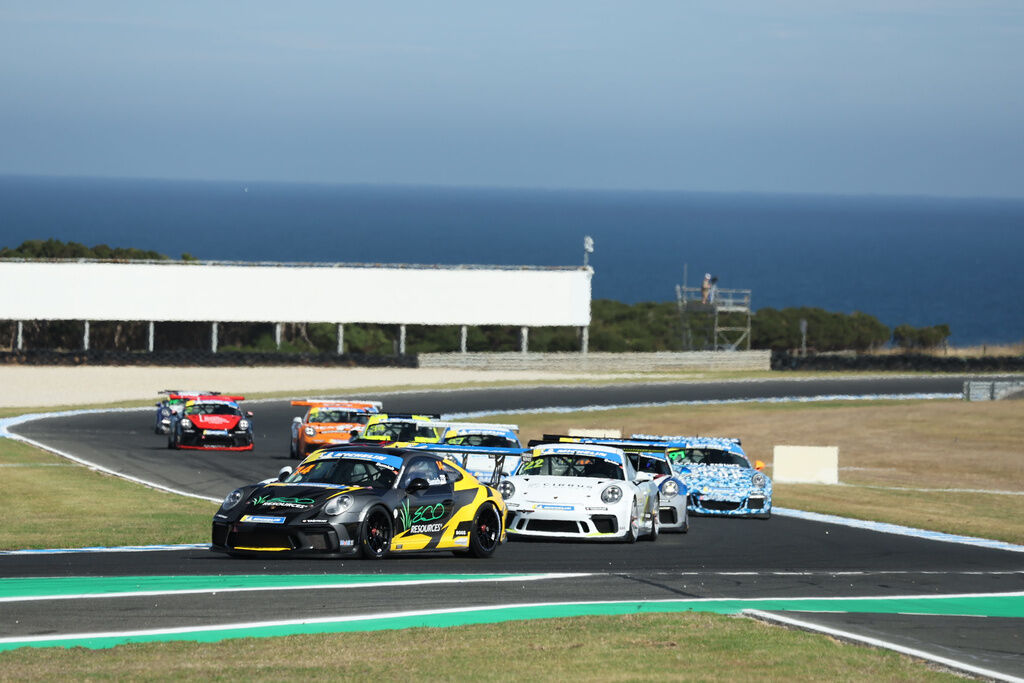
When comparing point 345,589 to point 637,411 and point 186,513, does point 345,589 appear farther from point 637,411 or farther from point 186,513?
point 637,411

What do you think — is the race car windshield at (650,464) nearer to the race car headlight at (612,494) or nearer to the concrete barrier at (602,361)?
the race car headlight at (612,494)

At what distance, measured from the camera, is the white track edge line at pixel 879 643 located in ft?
35.7

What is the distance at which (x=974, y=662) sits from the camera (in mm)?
11383

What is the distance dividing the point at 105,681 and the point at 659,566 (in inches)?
336

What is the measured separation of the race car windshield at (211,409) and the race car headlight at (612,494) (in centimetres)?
1866

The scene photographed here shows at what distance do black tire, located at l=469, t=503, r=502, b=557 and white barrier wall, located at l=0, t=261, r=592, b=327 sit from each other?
2305 inches

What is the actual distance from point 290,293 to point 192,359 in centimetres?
882

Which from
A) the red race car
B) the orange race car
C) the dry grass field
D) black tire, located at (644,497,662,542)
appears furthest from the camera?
the red race car

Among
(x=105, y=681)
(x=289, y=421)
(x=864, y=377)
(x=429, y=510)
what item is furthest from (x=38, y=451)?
(x=864, y=377)

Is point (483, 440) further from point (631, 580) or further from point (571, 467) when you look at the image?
point (631, 580)

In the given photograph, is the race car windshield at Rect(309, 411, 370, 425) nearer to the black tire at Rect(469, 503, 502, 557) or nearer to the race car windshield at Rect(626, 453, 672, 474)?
the race car windshield at Rect(626, 453, 672, 474)

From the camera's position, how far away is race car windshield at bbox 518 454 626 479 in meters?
19.4

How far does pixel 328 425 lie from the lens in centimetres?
3253

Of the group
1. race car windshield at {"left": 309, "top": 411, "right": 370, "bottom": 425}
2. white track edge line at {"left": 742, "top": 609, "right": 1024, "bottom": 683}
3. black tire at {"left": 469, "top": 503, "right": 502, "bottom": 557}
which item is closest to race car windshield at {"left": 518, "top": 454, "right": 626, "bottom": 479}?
black tire at {"left": 469, "top": 503, "right": 502, "bottom": 557}
